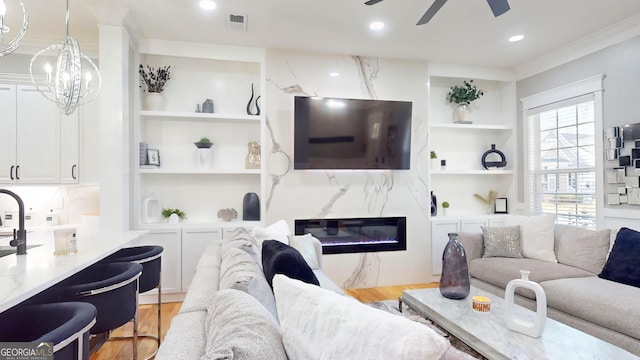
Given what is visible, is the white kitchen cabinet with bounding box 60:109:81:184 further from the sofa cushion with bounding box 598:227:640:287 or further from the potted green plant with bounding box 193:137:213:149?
the sofa cushion with bounding box 598:227:640:287

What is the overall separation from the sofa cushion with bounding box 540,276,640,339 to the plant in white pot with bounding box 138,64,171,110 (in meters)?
4.17

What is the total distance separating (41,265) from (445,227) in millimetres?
4101

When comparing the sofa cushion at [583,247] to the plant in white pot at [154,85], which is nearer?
the sofa cushion at [583,247]

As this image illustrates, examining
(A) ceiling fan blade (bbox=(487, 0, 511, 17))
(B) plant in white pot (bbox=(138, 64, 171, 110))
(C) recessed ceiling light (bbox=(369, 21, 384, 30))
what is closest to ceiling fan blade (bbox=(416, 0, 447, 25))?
(A) ceiling fan blade (bbox=(487, 0, 511, 17))

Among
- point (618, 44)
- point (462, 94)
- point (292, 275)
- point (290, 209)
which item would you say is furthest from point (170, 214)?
point (618, 44)

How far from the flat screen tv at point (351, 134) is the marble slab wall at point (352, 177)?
0.14 m

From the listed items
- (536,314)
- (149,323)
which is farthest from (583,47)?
(149,323)

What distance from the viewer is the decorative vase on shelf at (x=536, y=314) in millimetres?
1845

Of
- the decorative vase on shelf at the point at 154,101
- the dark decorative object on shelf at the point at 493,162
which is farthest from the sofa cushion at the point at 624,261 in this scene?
the decorative vase on shelf at the point at 154,101

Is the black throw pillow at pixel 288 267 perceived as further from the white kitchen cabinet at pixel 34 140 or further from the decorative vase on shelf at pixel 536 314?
the white kitchen cabinet at pixel 34 140

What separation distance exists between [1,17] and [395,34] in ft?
10.4

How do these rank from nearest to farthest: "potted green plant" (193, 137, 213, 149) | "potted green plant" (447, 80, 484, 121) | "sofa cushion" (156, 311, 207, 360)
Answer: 1. "sofa cushion" (156, 311, 207, 360)
2. "potted green plant" (193, 137, 213, 149)
3. "potted green plant" (447, 80, 484, 121)

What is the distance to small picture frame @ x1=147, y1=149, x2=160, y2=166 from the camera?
12.8 feet

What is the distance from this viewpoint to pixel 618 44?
11.6 feet
